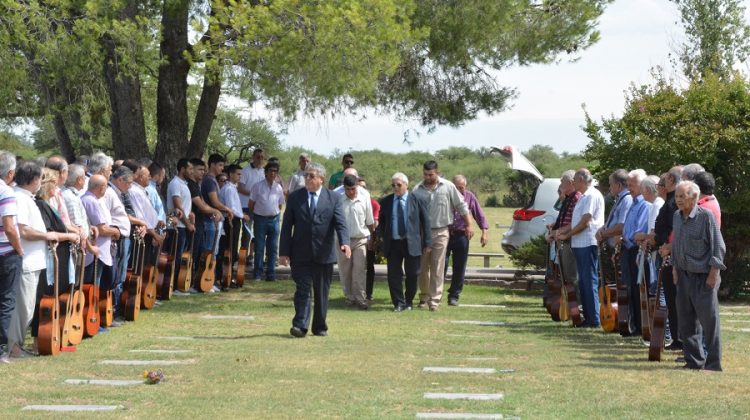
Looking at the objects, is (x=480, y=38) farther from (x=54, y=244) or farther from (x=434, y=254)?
(x=54, y=244)

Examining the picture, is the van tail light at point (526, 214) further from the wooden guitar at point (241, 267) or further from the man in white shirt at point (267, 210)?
the wooden guitar at point (241, 267)

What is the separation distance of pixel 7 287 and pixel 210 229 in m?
8.18

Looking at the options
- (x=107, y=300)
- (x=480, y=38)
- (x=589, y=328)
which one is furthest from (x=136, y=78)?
(x=589, y=328)

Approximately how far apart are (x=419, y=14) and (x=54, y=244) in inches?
402

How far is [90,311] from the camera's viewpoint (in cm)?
1445

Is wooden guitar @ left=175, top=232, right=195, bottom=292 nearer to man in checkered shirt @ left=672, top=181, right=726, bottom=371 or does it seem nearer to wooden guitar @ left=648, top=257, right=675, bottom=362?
wooden guitar @ left=648, top=257, right=675, bottom=362

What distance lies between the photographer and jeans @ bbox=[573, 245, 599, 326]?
1636 cm

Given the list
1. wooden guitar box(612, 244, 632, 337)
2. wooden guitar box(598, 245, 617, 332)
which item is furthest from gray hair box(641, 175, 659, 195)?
wooden guitar box(598, 245, 617, 332)

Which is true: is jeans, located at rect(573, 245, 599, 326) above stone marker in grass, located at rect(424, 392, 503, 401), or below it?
above

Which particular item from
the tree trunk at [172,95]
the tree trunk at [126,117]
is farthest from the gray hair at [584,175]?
the tree trunk at [126,117]

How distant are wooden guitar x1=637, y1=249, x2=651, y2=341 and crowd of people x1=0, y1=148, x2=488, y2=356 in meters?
3.13

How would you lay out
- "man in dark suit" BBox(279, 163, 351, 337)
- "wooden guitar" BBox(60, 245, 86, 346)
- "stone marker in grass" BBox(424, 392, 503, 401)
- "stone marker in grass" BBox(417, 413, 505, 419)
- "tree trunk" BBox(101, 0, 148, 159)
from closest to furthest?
"stone marker in grass" BBox(417, 413, 505, 419), "stone marker in grass" BBox(424, 392, 503, 401), "wooden guitar" BBox(60, 245, 86, 346), "man in dark suit" BBox(279, 163, 351, 337), "tree trunk" BBox(101, 0, 148, 159)

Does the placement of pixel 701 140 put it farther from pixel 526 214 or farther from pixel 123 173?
pixel 123 173

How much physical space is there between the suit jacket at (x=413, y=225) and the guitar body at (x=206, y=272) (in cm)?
312
